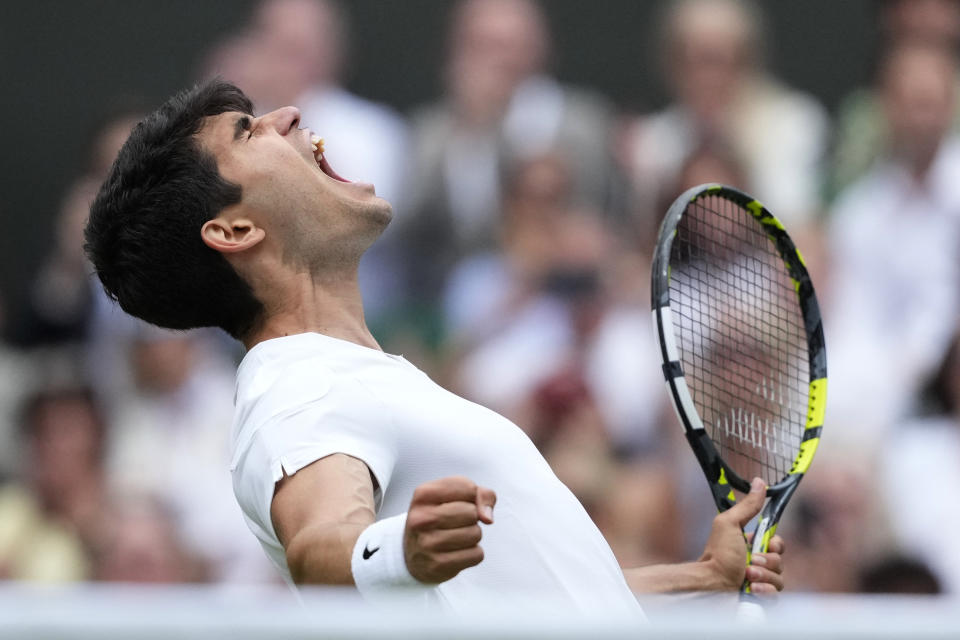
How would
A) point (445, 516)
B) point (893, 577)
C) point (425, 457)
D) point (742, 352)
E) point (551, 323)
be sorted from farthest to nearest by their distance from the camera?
point (551, 323), point (893, 577), point (742, 352), point (425, 457), point (445, 516)

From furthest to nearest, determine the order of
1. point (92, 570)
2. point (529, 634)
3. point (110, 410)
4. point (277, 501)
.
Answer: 1. point (110, 410)
2. point (92, 570)
3. point (277, 501)
4. point (529, 634)

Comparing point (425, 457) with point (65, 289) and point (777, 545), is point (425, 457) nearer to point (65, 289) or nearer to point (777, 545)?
point (777, 545)

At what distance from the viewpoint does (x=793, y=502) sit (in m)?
6.17

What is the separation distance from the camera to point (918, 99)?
6.96m

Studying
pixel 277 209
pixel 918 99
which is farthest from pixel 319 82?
pixel 277 209

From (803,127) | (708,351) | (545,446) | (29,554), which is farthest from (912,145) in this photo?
(29,554)

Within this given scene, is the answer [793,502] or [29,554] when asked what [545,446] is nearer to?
[793,502]

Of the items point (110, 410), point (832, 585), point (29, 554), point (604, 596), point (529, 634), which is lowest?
point (29, 554)

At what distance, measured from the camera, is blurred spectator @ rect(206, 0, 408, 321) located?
23.4 feet

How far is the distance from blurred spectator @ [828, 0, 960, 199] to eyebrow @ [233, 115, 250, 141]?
435 cm

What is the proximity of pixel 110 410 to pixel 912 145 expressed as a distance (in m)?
4.13

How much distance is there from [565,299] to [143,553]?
2274 mm

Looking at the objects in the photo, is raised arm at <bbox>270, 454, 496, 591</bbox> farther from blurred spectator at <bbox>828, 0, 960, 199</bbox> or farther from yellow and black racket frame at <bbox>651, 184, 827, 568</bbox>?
blurred spectator at <bbox>828, 0, 960, 199</bbox>

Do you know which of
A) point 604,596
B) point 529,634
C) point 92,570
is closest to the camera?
point 529,634
